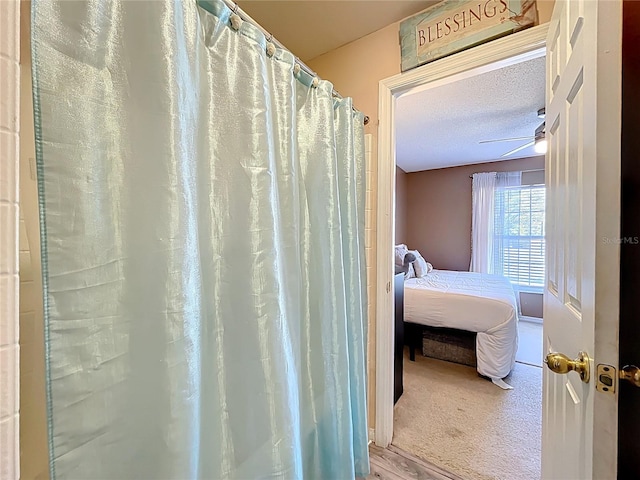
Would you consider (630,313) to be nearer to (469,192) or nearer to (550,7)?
(550,7)

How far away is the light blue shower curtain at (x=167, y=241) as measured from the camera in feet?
1.69

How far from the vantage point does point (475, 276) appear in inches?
145

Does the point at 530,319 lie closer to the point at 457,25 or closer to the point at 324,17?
the point at 457,25

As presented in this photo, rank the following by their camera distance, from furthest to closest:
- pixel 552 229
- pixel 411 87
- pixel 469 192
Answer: pixel 469 192
pixel 411 87
pixel 552 229

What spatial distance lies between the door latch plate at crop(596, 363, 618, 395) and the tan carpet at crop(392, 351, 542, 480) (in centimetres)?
129

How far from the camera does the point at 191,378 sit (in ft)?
2.13

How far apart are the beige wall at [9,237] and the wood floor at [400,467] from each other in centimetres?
154

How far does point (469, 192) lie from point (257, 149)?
16.1 ft

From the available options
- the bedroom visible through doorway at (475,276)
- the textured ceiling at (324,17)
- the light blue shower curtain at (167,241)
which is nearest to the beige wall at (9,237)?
the light blue shower curtain at (167,241)

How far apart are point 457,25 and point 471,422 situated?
7.58 ft

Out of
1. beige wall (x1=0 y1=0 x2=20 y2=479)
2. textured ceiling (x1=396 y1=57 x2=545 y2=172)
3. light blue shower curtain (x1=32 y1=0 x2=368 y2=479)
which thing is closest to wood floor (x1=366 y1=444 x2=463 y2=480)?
light blue shower curtain (x1=32 y1=0 x2=368 y2=479)

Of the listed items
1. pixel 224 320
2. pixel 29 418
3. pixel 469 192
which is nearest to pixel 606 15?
pixel 224 320

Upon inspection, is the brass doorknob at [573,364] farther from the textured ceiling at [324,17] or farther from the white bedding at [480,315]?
the white bedding at [480,315]

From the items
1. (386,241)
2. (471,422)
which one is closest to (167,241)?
(386,241)
